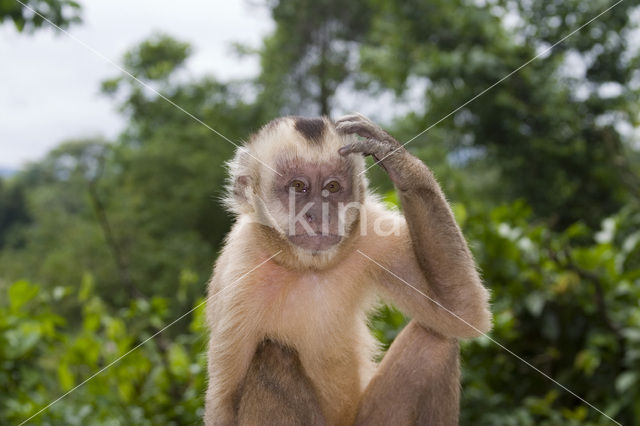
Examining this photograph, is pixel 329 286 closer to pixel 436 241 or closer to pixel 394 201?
pixel 436 241

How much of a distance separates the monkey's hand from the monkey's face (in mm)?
186

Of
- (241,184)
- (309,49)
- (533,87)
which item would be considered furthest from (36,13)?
(309,49)

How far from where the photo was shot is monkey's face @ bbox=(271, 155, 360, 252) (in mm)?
2406

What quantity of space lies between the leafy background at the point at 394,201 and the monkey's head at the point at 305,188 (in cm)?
48

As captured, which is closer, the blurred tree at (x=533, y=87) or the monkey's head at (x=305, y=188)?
the monkey's head at (x=305, y=188)

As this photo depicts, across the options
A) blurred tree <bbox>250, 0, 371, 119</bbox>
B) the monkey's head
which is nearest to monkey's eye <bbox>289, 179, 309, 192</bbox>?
the monkey's head

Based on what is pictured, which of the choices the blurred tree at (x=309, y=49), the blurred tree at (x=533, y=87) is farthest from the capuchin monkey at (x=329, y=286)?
the blurred tree at (x=309, y=49)

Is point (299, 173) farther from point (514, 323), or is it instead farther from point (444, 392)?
point (514, 323)

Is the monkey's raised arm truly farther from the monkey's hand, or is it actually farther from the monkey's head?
the monkey's head

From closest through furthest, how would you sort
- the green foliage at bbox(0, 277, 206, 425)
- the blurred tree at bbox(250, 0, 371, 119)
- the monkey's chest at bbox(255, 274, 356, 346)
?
the monkey's chest at bbox(255, 274, 356, 346) → the green foliage at bbox(0, 277, 206, 425) → the blurred tree at bbox(250, 0, 371, 119)

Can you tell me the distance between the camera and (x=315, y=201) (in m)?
2.45

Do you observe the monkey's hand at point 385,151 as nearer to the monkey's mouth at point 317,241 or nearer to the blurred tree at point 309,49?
the monkey's mouth at point 317,241

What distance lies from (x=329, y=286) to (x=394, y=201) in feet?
6.46

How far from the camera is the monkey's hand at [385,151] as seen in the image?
7.77 feet
